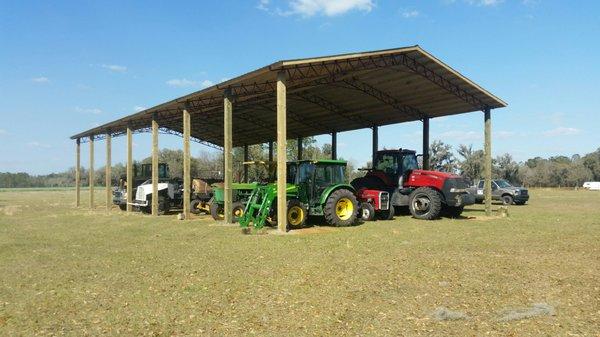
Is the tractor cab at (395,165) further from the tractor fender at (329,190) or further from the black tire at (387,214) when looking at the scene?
the tractor fender at (329,190)

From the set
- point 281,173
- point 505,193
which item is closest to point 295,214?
point 281,173

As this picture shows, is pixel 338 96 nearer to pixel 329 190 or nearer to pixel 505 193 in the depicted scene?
pixel 329 190

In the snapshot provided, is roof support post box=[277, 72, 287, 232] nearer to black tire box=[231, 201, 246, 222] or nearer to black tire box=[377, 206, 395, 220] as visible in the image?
Answer: black tire box=[231, 201, 246, 222]

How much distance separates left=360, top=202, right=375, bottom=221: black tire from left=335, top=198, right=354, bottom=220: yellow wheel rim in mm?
1573

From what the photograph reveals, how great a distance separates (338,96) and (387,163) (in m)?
3.99

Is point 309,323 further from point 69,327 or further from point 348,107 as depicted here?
point 348,107

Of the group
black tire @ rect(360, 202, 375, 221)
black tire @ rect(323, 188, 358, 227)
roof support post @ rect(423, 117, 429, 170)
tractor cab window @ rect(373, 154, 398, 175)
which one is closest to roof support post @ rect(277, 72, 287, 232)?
black tire @ rect(323, 188, 358, 227)

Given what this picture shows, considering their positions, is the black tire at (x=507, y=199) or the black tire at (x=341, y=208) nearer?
the black tire at (x=341, y=208)

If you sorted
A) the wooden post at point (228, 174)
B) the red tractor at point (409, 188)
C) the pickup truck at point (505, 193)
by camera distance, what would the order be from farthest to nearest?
1. the pickup truck at point (505, 193)
2. the red tractor at point (409, 188)
3. the wooden post at point (228, 174)

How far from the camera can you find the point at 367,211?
15648mm

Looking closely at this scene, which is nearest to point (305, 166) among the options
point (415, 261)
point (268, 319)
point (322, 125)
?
point (415, 261)

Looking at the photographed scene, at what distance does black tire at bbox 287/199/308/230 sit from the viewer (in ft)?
44.1

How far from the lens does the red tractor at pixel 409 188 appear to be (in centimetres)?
1573

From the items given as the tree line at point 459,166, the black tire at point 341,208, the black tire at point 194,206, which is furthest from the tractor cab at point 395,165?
the tree line at point 459,166
